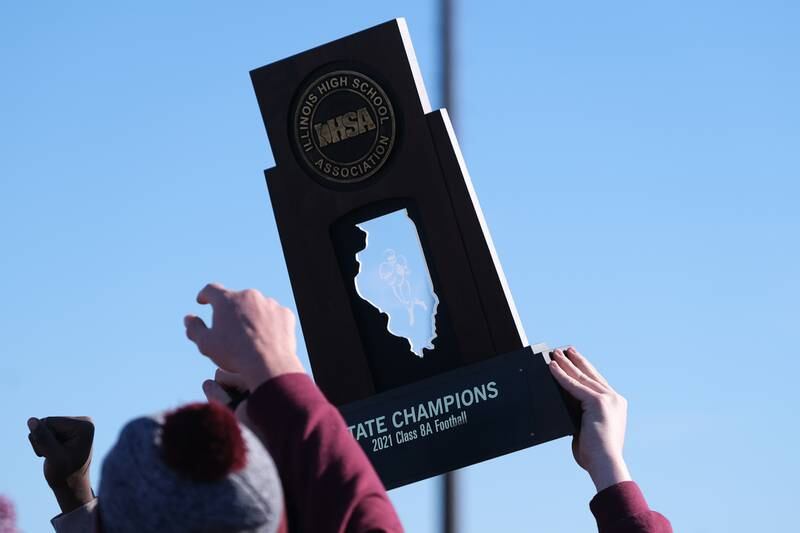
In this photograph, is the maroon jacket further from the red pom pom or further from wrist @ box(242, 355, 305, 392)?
the red pom pom

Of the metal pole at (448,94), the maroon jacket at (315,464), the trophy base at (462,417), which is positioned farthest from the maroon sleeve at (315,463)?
the metal pole at (448,94)

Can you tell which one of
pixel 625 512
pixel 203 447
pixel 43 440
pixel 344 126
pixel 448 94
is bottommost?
pixel 625 512

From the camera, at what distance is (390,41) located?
356 centimetres

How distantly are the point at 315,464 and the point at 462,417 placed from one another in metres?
1.47

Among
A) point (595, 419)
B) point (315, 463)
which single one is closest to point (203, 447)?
point (315, 463)

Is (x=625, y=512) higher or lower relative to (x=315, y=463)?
lower

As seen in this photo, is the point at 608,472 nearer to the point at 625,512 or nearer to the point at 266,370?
the point at 625,512

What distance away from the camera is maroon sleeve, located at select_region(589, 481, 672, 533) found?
8.70ft

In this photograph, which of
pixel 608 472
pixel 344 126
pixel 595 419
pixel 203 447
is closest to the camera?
pixel 203 447

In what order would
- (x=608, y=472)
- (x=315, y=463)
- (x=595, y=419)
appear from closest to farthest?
(x=315, y=463), (x=608, y=472), (x=595, y=419)

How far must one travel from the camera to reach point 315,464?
1868mm

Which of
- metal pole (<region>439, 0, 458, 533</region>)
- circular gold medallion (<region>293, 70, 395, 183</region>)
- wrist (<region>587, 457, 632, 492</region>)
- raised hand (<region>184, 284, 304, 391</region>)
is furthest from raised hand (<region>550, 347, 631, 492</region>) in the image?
raised hand (<region>184, 284, 304, 391</region>)

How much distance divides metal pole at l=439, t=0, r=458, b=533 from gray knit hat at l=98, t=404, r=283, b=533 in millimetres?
2178

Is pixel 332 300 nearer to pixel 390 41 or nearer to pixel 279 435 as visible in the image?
pixel 390 41
